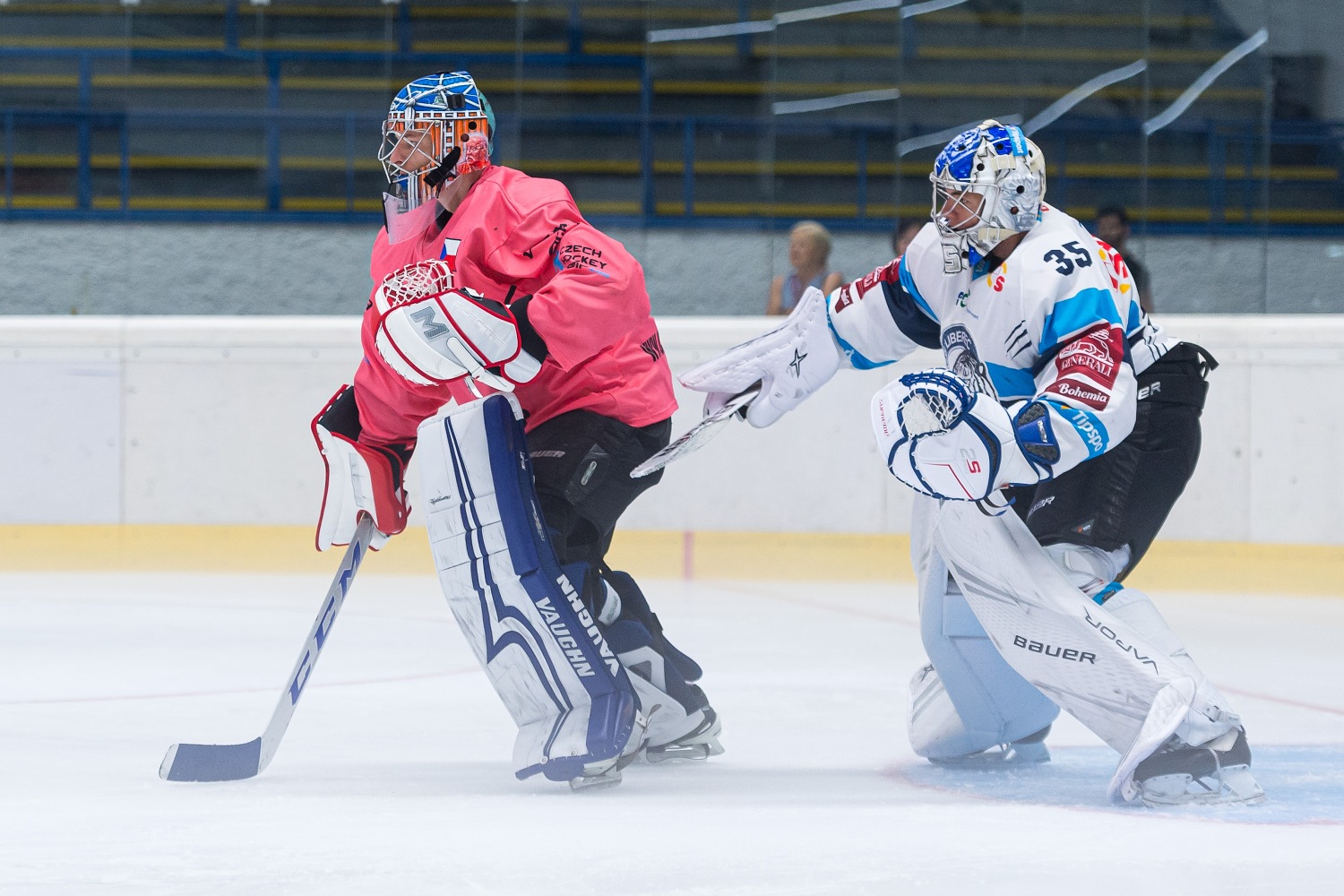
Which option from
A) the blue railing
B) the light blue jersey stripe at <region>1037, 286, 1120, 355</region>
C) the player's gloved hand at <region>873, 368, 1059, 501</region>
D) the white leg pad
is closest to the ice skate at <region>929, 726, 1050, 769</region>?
the white leg pad

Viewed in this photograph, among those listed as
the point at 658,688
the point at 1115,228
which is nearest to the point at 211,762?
the point at 658,688

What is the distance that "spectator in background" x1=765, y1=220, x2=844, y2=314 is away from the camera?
608 centimetres

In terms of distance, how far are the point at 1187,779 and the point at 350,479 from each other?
1.34 metres

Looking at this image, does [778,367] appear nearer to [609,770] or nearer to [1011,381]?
[1011,381]

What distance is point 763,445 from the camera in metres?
5.61

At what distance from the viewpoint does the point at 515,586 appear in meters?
2.38

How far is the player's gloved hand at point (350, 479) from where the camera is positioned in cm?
260

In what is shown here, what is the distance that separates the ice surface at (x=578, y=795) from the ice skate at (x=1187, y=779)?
41 millimetres

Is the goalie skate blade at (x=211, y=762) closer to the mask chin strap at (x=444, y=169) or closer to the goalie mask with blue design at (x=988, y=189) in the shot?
the mask chin strap at (x=444, y=169)

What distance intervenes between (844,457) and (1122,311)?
3.24m

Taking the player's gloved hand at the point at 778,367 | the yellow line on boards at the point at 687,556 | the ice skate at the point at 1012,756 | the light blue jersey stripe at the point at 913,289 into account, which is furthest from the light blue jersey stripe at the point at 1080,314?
the yellow line on boards at the point at 687,556

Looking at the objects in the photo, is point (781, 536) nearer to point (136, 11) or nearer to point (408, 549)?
point (408, 549)

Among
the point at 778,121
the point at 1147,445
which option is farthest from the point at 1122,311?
the point at 778,121

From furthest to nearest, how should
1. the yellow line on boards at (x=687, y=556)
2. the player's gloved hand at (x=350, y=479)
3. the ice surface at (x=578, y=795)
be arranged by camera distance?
the yellow line on boards at (x=687, y=556) < the player's gloved hand at (x=350, y=479) < the ice surface at (x=578, y=795)
